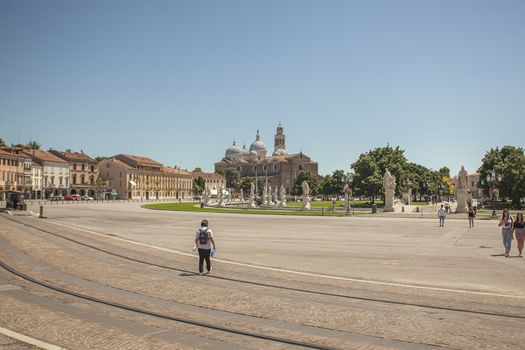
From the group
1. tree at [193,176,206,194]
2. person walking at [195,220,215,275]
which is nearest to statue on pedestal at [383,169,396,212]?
person walking at [195,220,215,275]

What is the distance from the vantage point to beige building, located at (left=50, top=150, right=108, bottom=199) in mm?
128125

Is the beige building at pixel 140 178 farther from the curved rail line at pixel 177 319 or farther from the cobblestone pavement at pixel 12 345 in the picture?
the cobblestone pavement at pixel 12 345

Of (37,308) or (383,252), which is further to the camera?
(383,252)

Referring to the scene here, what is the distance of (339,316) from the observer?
9227 millimetres

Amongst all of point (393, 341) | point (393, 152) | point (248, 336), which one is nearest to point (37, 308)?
point (248, 336)

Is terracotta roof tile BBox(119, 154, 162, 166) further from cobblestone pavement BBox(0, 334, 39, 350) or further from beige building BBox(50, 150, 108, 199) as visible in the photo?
cobblestone pavement BBox(0, 334, 39, 350)

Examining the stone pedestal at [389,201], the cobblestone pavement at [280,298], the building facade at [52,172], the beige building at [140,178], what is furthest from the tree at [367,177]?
the building facade at [52,172]

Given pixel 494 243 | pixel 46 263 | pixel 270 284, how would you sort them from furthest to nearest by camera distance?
pixel 494 243, pixel 46 263, pixel 270 284

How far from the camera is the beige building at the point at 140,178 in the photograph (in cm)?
14450

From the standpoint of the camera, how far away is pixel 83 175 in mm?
131750

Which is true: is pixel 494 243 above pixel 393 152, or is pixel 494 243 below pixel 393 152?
below

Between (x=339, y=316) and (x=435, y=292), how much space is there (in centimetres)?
336

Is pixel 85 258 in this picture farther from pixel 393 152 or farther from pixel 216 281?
pixel 393 152

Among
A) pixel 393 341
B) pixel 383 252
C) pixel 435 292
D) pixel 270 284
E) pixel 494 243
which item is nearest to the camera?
pixel 393 341
